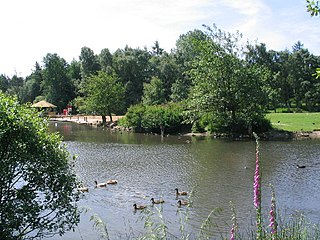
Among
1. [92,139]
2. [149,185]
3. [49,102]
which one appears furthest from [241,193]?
[49,102]

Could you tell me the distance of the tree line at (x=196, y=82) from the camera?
39250 mm

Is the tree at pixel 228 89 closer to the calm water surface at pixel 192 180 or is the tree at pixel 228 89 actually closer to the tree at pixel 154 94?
the calm water surface at pixel 192 180

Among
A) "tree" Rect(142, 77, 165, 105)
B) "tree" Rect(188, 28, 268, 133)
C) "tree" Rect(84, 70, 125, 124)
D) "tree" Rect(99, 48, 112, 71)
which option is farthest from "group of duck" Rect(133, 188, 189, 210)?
"tree" Rect(99, 48, 112, 71)

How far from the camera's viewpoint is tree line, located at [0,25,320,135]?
39.2 m

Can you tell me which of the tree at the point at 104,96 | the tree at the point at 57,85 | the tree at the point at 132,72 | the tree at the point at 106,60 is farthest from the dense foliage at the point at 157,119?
the tree at the point at 57,85

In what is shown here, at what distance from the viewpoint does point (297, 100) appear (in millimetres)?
Answer: 72812

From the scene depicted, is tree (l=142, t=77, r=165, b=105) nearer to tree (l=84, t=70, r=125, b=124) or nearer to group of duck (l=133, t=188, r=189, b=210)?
tree (l=84, t=70, r=125, b=124)

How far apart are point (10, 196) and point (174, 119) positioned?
3575 centimetres

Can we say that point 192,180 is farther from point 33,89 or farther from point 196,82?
point 33,89

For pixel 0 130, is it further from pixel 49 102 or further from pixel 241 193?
pixel 49 102

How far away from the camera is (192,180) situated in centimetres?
2106

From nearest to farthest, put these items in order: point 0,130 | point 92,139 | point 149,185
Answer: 1. point 0,130
2. point 149,185
3. point 92,139

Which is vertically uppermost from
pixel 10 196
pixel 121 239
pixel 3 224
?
pixel 10 196

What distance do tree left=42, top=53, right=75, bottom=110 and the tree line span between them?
221 mm
